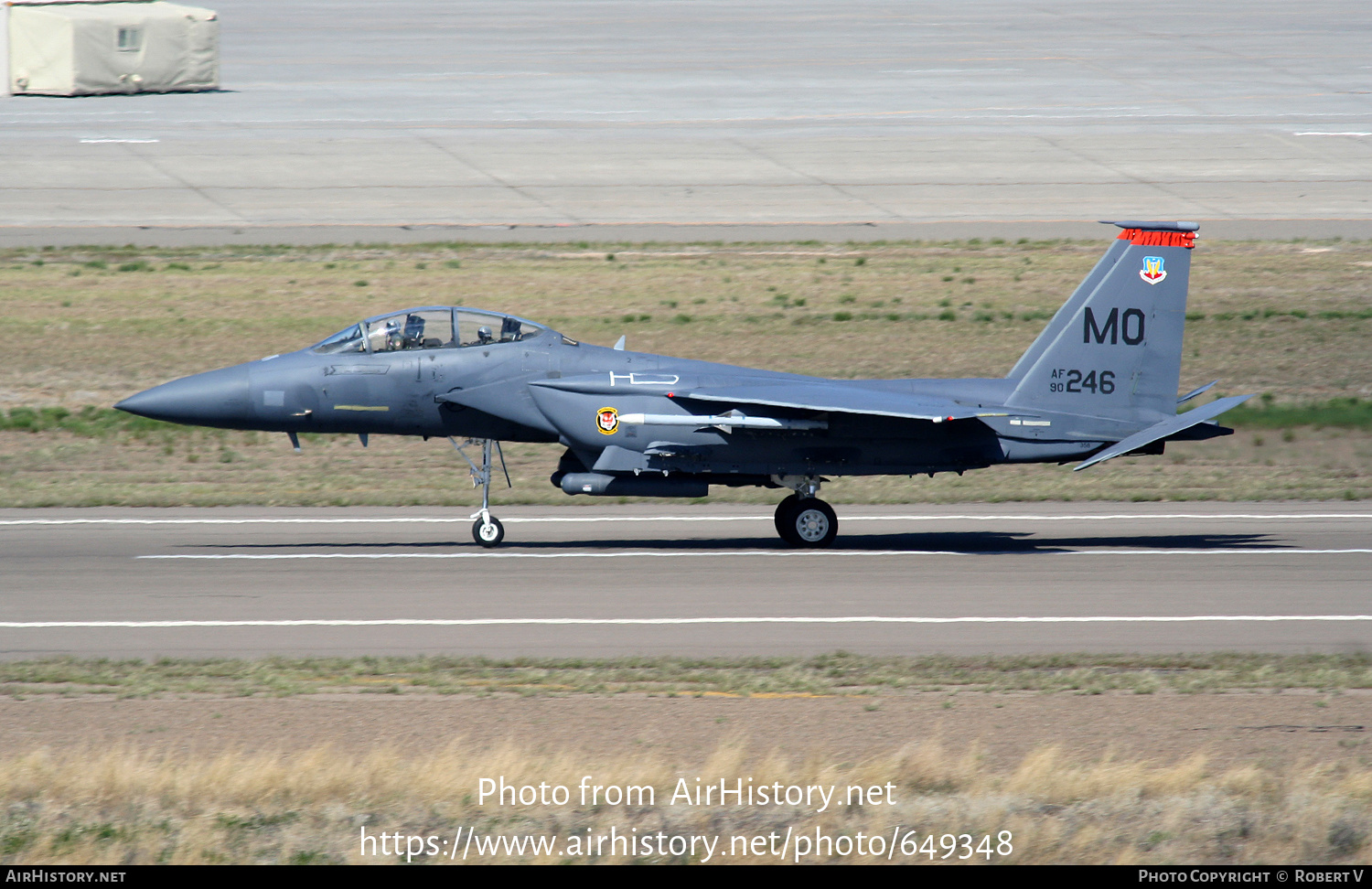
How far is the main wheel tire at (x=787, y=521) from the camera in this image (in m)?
18.6

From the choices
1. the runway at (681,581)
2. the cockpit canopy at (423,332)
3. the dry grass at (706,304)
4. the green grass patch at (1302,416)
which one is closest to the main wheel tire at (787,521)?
the runway at (681,581)

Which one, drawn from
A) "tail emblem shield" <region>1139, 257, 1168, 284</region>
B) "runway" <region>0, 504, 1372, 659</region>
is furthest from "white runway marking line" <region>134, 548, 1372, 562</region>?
"tail emblem shield" <region>1139, 257, 1168, 284</region>

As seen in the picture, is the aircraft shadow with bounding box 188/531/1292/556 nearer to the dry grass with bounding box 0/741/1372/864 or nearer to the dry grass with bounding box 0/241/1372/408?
the dry grass with bounding box 0/741/1372/864

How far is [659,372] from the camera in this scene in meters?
18.5

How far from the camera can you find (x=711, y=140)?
48938mm

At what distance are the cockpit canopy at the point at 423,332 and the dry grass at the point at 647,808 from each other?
8.48 metres

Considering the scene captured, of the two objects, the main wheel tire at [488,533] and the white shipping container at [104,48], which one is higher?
the white shipping container at [104,48]

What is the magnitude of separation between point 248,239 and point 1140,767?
104 feet

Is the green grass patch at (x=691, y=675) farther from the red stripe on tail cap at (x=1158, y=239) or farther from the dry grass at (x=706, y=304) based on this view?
the dry grass at (x=706, y=304)

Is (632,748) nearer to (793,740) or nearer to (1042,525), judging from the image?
(793,740)

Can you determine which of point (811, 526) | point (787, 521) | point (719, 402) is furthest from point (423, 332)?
point (811, 526)

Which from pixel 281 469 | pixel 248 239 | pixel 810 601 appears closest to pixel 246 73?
pixel 248 239

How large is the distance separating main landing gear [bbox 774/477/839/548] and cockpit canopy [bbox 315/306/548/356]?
3.94 m

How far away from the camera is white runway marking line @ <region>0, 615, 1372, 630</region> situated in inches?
580
